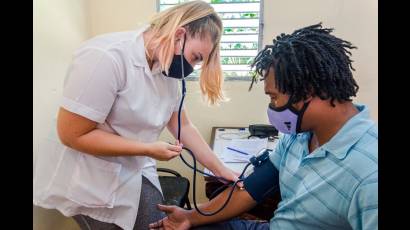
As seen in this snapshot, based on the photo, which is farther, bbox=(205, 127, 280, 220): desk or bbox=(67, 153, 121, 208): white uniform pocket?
bbox=(205, 127, 280, 220): desk

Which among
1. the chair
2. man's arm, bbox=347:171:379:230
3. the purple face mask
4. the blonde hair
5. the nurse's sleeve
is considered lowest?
the chair

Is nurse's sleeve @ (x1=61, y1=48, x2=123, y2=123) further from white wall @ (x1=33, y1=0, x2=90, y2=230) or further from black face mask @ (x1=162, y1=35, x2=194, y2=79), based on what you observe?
white wall @ (x1=33, y1=0, x2=90, y2=230)

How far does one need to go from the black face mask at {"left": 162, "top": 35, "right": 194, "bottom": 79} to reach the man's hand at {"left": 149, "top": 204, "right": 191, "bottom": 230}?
518 mm

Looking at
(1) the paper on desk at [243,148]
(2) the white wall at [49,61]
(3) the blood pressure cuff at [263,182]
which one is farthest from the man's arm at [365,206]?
(2) the white wall at [49,61]

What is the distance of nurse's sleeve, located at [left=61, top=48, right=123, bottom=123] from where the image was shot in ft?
3.63

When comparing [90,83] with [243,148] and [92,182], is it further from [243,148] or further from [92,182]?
[243,148]

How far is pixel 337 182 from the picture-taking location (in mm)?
977

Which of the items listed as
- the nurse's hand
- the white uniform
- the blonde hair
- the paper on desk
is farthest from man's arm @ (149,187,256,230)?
the blonde hair

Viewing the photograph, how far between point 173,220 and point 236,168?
1.39 ft

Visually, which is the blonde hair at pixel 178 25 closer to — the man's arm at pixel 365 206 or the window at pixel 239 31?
the man's arm at pixel 365 206

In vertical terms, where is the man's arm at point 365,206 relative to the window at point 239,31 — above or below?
below

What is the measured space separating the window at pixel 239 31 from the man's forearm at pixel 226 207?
104 centimetres

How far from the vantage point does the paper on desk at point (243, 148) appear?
72.1 inches

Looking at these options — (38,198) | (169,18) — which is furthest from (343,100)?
(38,198)
